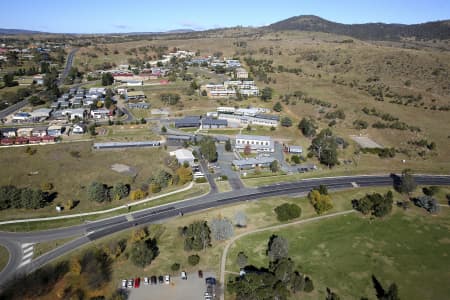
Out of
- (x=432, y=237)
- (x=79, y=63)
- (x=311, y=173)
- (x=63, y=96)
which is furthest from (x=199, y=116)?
(x=79, y=63)

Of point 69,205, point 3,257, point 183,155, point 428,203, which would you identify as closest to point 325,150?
point 428,203

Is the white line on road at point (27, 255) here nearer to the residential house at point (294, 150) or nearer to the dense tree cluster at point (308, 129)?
the residential house at point (294, 150)

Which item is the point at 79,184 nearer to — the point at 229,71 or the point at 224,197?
the point at 224,197

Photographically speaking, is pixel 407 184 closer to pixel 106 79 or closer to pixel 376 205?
pixel 376 205

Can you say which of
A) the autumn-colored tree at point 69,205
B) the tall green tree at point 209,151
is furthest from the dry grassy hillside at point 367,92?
the autumn-colored tree at point 69,205

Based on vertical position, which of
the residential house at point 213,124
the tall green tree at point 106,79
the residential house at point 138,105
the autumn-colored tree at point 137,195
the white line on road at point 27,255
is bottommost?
the white line on road at point 27,255

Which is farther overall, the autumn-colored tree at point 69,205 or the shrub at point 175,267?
the autumn-colored tree at point 69,205
